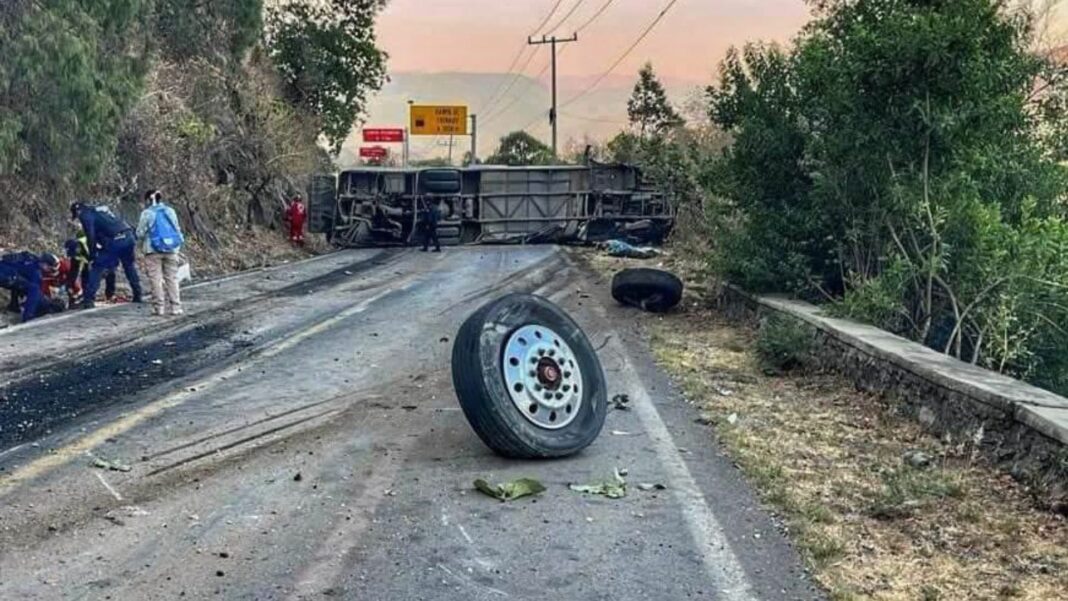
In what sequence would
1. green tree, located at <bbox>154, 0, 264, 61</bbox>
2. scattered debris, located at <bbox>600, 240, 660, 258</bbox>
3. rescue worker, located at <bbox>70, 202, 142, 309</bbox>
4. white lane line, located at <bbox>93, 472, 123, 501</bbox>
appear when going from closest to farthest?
1. white lane line, located at <bbox>93, 472, 123, 501</bbox>
2. rescue worker, located at <bbox>70, 202, 142, 309</bbox>
3. green tree, located at <bbox>154, 0, 264, 61</bbox>
4. scattered debris, located at <bbox>600, 240, 660, 258</bbox>

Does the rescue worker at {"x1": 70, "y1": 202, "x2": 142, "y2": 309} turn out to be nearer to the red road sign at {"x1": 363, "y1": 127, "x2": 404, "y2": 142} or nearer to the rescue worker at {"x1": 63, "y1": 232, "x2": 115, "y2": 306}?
the rescue worker at {"x1": 63, "y1": 232, "x2": 115, "y2": 306}

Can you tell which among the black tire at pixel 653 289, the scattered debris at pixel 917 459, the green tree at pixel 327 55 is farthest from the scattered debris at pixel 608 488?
the green tree at pixel 327 55

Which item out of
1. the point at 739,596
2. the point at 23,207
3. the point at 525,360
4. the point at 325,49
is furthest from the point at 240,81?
the point at 739,596

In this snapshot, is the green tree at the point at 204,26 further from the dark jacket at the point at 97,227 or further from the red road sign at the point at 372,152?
the red road sign at the point at 372,152

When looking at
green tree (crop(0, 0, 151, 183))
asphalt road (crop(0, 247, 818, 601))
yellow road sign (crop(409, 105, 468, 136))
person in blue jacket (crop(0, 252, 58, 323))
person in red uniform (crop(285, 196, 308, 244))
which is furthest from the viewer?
yellow road sign (crop(409, 105, 468, 136))

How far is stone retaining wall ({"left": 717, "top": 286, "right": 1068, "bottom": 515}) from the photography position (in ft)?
17.1

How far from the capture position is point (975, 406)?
6.07 meters

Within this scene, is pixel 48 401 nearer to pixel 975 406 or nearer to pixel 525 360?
pixel 525 360

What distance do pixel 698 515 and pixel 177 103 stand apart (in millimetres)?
20509

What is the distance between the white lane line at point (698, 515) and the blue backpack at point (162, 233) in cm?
704

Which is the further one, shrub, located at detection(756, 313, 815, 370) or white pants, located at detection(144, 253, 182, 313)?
white pants, located at detection(144, 253, 182, 313)

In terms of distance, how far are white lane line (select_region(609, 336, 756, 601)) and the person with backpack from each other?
6.93 m

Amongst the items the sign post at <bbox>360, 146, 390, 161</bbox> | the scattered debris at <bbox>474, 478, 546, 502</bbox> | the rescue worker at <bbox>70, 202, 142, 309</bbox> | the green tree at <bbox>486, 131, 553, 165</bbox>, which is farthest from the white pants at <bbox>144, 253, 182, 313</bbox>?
the green tree at <bbox>486, 131, 553, 165</bbox>

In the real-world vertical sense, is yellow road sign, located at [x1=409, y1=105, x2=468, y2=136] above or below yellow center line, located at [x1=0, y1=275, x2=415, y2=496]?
above
